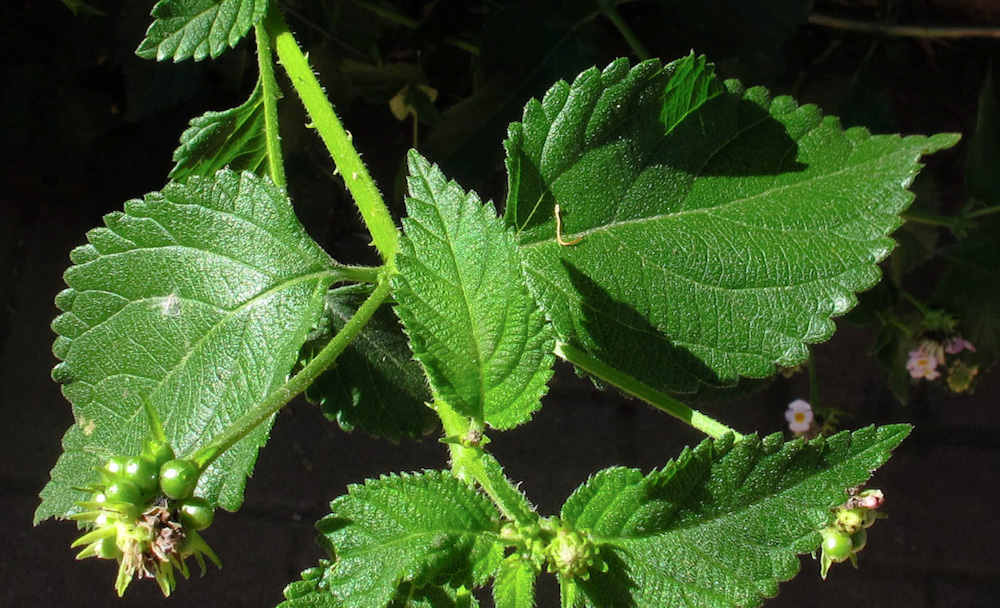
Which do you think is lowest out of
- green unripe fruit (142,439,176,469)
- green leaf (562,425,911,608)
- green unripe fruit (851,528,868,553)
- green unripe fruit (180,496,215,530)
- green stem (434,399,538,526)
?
green unripe fruit (851,528,868,553)

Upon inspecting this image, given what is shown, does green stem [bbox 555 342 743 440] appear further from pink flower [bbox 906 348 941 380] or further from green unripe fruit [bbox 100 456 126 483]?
pink flower [bbox 906 348 941 380]

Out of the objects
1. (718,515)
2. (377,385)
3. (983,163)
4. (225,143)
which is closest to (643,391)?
(718,515)

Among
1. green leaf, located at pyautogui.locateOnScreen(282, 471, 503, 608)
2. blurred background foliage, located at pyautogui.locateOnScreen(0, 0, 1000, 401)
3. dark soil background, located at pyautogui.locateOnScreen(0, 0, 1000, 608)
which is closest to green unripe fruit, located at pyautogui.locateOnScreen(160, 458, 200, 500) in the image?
green leaf, located at pyautogui.locateOnScreen(282, 471, 503, 608)

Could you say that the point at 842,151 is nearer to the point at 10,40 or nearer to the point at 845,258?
the point at 845,258

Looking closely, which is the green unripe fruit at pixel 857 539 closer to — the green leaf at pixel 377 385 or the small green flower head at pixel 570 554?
the small green flower head at pixel 570 554

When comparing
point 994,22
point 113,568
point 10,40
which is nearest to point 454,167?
point 10,40

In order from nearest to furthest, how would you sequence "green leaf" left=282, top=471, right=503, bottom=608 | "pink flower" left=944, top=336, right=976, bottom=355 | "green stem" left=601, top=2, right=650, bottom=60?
"green leaf" left=282, top=471, right=503, bottom=608, "green stem" left=601, top=2, right=650, bottom=60, "pink flower" left=944, top=336, right=976, bottom=355
